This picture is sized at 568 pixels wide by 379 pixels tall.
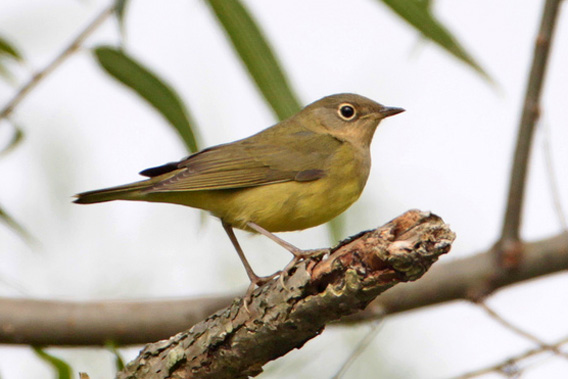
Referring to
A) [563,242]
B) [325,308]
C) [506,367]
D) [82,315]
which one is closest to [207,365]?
[325,308]

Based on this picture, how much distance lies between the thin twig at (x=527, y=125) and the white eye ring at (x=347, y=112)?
160 centimetres

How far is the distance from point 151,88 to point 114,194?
70 cm

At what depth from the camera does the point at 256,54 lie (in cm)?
437

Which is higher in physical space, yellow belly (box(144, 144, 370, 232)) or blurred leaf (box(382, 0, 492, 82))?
blurred leaf (box(382, 0, 492, 82))

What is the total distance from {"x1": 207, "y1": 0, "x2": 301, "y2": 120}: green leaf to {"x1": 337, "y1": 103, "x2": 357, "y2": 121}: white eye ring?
2.11 meters

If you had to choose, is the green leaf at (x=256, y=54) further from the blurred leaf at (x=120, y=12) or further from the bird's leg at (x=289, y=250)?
the bird's leg at (x=289, y=250)

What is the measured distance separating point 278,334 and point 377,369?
4.75m

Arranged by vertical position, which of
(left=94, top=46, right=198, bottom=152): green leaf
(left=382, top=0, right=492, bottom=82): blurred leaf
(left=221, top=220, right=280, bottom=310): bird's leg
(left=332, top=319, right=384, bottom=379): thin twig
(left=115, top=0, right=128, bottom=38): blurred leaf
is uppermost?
(left=115, top=0, right=128, bottom=38): blurred leaf

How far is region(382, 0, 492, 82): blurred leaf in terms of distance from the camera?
4.17 metres

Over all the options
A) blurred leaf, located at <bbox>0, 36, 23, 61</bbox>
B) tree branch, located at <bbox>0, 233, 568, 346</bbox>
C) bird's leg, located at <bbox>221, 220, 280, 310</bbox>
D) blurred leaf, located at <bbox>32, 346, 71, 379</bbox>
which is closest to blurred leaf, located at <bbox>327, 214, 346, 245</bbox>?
bird's leg, located at <bbox>221, 220, 280, 310</bbox>

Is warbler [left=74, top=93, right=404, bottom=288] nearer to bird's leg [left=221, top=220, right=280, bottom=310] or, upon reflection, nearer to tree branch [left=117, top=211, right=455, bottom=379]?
bird's leg [left=221, top=220, right=280, bottom=310]

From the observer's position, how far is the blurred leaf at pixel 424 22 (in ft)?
13.7

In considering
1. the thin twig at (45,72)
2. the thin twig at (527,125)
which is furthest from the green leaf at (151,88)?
the thin twig at (527,125)

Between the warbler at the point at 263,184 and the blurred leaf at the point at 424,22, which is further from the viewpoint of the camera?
the warbler at the point at 263,184
